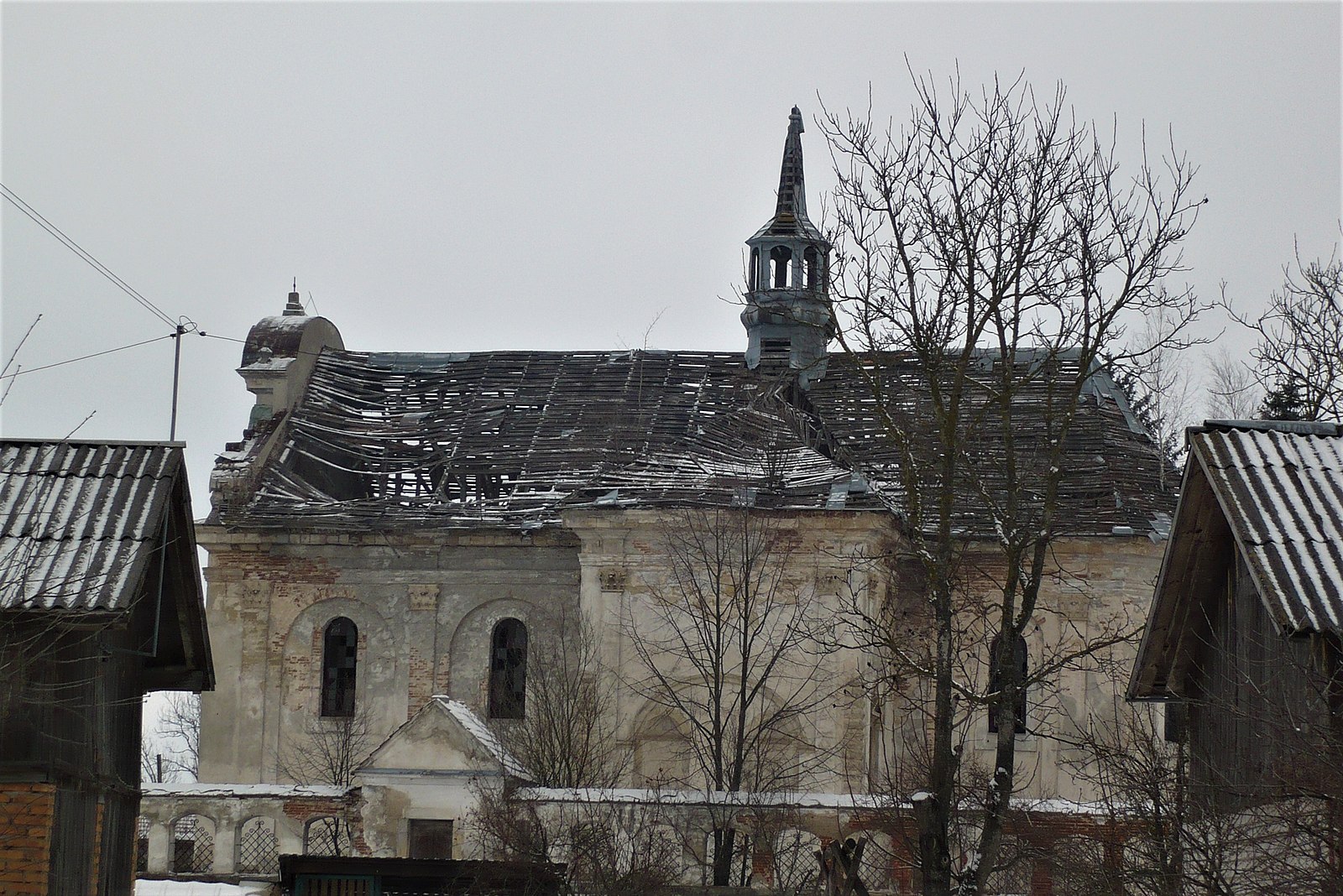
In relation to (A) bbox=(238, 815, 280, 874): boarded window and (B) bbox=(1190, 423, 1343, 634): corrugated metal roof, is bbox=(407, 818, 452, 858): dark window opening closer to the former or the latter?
(A) bbox=(238, 815, 280, 874): boarded window

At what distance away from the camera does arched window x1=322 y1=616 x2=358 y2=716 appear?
1219 inches

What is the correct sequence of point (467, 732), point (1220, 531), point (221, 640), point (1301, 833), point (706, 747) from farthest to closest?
point (221, 640) < point (706, 747) < point (467, 732) < point (1220, 531) < point (1301, 833)

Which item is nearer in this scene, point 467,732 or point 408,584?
point 467,732

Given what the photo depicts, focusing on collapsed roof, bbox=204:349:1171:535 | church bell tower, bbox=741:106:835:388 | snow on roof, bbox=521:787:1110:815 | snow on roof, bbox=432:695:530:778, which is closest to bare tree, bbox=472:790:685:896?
snow on roof, bbox=521:787:1110:815

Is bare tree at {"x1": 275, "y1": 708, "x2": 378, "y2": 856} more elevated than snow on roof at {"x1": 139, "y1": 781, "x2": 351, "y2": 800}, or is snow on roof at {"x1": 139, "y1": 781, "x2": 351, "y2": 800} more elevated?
bare tree at {"x1": 275, "y1": 708, "x2": 378, "y2": 856}

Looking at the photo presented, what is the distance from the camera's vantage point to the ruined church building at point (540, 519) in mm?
27469

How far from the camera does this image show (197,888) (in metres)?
17.1

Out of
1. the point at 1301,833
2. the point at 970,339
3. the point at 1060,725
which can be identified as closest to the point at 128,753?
the point at 970,339

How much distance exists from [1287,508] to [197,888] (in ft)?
34.7

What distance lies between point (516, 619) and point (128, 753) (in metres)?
15.3

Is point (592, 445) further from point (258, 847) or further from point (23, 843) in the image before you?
point (23, 843)

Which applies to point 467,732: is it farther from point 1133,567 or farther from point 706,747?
point 1133,567

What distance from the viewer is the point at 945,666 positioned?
612 inches

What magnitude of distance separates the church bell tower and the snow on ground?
18.5 m
